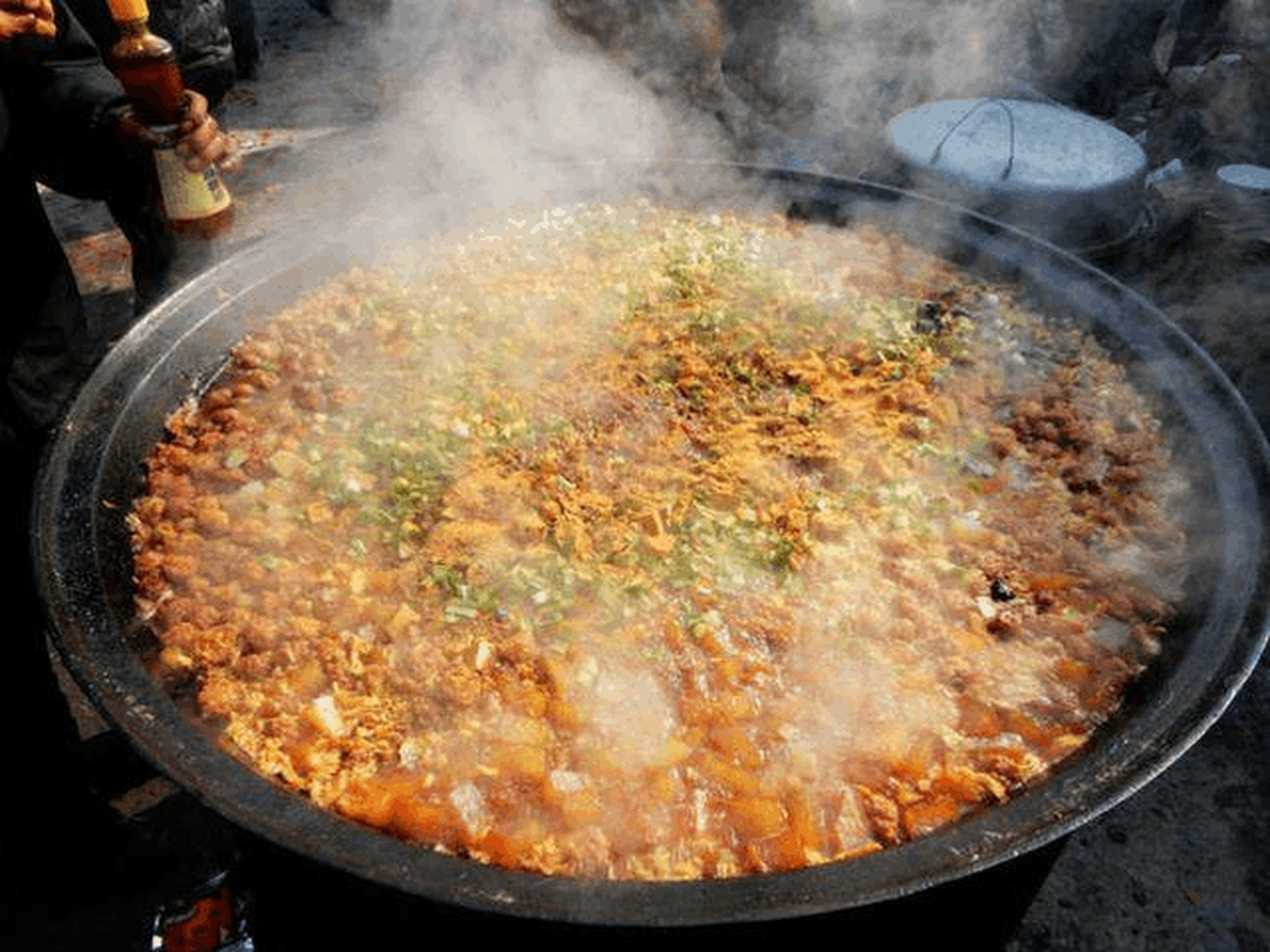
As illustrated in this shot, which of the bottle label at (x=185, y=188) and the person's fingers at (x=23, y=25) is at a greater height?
the person's fingers at (x=23, y=25)

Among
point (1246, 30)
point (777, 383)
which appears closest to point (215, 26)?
point (777, 383)

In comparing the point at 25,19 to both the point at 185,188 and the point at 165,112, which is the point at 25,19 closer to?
the point at 165,112

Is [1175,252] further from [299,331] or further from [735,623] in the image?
[299,331]

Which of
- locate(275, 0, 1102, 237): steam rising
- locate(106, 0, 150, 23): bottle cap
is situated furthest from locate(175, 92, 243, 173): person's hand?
locate(275, 0, 1102, 237): steam rising

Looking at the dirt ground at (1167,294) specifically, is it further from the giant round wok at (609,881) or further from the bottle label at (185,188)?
the giant round wok at (609,881)

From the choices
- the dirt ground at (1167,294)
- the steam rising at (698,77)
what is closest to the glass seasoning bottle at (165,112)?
the dirt ground at (1167,294)
